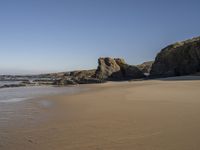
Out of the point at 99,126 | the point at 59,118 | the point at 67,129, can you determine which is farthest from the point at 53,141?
the point at 59,118

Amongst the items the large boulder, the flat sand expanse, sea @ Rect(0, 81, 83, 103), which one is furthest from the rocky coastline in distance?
the flat sand expanse

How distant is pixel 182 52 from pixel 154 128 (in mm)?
39823

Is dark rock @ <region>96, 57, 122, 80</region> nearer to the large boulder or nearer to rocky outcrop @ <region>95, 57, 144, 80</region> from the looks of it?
rocky outcrop @ <region>95, 57, 144, 80</region>

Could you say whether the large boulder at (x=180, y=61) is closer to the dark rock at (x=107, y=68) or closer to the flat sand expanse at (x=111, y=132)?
the dark rock at (x=107, y=68)

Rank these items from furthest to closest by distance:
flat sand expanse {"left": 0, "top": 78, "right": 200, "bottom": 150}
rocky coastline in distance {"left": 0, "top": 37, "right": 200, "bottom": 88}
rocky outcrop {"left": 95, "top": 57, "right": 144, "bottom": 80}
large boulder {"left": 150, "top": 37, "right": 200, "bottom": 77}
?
rocky outcrop {"left": 95, "top": 57, "right": 144, "bottom": 80}
rocky coastline in distance {"left": 0, "top": 37, "right": 200, "bottom": 88}
large boulder {"left": 150, "top": 37, "right": 200, "bottom": 77}
flat sand expanse {"left": 0, "top": 78, "right": 200, "bottom": 150}

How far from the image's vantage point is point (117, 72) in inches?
1745

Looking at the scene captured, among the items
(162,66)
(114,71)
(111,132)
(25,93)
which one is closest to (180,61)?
(162,66)

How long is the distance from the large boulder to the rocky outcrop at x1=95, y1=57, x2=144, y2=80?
12.2ft

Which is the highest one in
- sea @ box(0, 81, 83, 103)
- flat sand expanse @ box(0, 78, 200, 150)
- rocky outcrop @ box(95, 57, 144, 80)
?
rocky outcrop @ box(95, 57, 144, 80)

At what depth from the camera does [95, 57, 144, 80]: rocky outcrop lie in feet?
143

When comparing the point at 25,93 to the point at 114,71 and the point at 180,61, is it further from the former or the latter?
the point at 180,61

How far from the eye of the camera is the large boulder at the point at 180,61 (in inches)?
1570

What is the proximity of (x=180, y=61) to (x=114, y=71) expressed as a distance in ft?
36.1

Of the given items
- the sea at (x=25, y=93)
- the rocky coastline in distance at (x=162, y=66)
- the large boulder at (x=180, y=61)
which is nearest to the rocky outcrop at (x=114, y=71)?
the rocky coastline in distance at (x=162, y=66)
